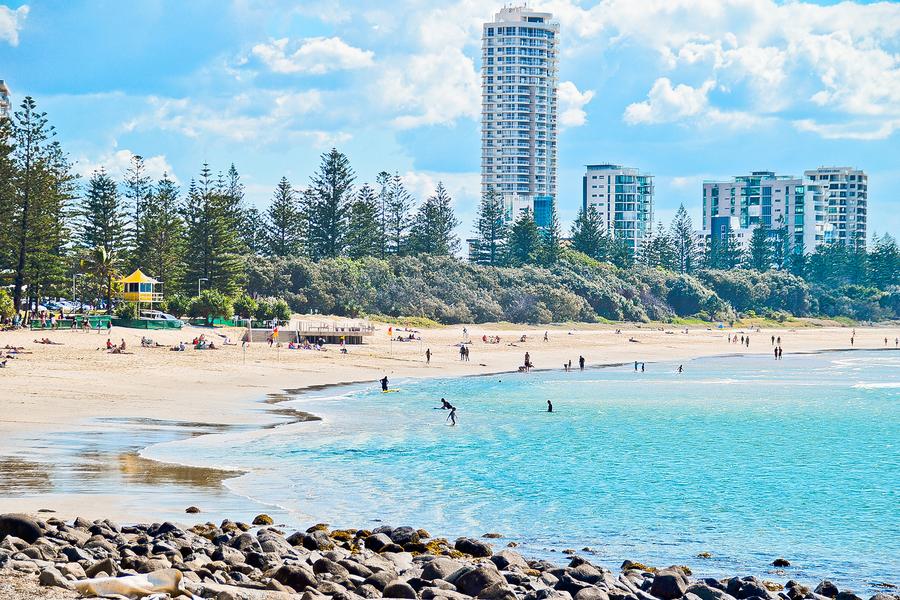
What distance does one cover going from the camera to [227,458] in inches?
839

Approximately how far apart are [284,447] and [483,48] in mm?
168071

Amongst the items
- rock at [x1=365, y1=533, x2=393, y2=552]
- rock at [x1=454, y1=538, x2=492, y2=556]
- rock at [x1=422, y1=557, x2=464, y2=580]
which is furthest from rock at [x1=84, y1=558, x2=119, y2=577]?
rock at [x1=454, y1=538, x2=492, y2=556]

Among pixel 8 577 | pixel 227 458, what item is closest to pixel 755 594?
pixel 8 577

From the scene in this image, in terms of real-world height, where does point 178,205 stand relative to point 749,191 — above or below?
below

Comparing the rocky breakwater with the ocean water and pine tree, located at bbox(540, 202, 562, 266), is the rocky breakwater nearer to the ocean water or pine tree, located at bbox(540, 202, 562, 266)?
the ocean water

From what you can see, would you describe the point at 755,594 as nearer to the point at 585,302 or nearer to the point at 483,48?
the point at 585,302

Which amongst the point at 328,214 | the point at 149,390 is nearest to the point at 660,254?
the point at 328,214

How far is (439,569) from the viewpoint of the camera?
1042cm

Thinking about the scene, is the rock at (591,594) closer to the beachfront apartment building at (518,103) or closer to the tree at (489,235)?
the tree at (489,235)

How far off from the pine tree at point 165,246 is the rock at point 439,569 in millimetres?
59335

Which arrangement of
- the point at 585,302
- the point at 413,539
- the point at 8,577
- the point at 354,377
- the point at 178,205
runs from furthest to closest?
the point at 585,302
the point at 178,205
the point at 354,377
the point at 413,539
the point at 8,577

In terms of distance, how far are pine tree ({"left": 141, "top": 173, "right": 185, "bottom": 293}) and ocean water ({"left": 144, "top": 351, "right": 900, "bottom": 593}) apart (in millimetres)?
31708

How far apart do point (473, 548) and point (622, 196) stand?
575ft

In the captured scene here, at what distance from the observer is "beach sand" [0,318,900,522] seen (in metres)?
17.0
